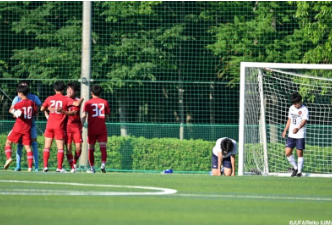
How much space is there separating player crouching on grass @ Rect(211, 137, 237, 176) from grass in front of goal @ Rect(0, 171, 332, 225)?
4.01m

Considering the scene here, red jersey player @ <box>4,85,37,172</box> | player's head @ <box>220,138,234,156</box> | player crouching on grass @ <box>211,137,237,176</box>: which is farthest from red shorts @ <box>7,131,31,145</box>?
player's head @ <box>220,138,234,156</box>

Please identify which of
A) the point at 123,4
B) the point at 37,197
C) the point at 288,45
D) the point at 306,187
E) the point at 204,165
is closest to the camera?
the point at 37,197

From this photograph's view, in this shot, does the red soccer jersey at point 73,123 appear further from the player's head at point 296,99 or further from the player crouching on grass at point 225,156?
the player's head at point 296,99

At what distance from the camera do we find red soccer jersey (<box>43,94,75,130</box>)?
45.7ft

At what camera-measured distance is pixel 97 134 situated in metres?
14.7

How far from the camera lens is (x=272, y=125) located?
20234 millimetres

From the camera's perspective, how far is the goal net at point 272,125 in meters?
15.8

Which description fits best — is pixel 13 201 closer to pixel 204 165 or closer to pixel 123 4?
pixel 204 165

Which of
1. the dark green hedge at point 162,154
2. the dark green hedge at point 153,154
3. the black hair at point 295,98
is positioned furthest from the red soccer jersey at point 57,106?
the dark green hedge at point 153,154


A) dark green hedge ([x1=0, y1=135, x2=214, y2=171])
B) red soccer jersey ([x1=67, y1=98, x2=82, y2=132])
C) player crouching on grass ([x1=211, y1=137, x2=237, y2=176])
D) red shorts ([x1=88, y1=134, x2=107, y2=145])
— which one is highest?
red soccer jersey ([x1=67, y1=98, x2=82, y2=132])

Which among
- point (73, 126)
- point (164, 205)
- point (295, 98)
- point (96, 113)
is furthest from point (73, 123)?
point (164, 205)

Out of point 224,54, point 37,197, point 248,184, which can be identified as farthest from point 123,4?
point 37,197

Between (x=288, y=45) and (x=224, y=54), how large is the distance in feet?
10.1

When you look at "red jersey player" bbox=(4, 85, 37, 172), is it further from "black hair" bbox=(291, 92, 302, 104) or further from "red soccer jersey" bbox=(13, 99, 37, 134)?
"black hair" bbox=(291, 92, 302, 104)
